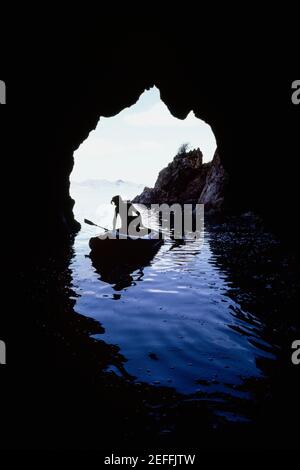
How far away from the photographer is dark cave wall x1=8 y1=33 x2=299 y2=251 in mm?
6852

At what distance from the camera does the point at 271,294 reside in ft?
26.8

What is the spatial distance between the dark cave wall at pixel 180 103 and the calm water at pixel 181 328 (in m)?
3.02

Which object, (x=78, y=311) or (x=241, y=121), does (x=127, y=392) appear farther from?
(x=241, y=121)

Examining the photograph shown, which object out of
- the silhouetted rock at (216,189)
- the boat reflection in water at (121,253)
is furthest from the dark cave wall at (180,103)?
the silhouetted rock at (216,189)

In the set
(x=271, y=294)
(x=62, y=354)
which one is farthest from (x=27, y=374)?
(x=271, y=294)

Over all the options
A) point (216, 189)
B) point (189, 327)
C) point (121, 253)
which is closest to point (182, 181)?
point (216, 189)

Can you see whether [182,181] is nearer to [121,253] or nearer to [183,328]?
[121,253]

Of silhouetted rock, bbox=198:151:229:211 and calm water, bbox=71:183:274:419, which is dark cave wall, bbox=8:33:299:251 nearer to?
calm water, bbox=71:183:274:419

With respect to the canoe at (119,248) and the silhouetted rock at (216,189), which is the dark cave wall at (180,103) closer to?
the canoe at (119,248)

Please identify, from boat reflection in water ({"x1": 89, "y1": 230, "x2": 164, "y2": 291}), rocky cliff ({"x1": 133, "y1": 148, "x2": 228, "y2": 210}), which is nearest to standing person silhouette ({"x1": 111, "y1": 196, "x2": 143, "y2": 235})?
boat reflection in water ({"x1": 89, "y1": 230, "x2": 164, "y2": 291})

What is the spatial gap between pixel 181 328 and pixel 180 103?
1082 cm

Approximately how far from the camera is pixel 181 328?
6223mm

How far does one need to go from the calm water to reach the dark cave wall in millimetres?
3022

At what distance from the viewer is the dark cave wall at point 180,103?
6.85m
